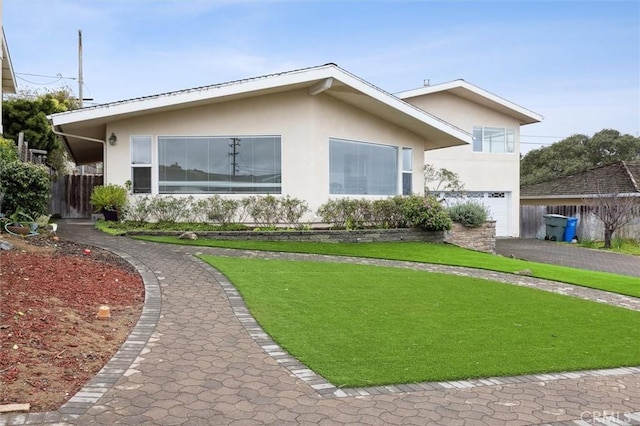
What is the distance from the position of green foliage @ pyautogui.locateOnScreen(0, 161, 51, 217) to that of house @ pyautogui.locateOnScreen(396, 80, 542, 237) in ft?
52.9

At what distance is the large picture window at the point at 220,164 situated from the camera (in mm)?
15539

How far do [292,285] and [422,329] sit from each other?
2940 mm

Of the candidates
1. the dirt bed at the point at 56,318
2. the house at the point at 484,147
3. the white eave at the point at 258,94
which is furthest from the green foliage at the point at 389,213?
the dirt bed at the point at 56,318

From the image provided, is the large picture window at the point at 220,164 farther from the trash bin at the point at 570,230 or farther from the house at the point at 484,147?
the trash bin at the point at 570,230

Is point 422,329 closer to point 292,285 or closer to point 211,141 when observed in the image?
point 292,285

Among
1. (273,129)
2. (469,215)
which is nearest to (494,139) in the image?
(469,215)

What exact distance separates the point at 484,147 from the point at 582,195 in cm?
693

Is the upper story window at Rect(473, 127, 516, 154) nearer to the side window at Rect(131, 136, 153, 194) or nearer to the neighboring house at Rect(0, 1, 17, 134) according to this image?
the side window at Rect(131, 136, 153, 194)

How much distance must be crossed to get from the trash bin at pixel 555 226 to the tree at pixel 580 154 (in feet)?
62.3

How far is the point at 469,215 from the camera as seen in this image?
1747cm

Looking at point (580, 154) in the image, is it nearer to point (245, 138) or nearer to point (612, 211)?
point (612, 211)

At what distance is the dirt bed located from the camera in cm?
442

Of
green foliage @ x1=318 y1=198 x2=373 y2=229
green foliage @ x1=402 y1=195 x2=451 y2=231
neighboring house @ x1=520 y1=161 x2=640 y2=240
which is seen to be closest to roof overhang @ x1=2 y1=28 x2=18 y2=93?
green foliage @ x1=318 y1=198 x2=373 y2=229

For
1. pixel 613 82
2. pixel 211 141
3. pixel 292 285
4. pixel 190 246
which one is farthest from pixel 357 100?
pixel 613 82
